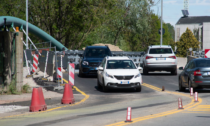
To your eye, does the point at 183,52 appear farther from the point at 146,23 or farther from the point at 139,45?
the point at 146,23

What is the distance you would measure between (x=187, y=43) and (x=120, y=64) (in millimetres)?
101086

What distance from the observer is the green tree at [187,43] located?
117m

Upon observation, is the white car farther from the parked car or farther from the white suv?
the white suv

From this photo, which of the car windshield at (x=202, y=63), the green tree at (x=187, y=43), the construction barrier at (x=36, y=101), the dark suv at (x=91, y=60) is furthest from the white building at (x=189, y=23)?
the construction barrier at (x=36, y=101)

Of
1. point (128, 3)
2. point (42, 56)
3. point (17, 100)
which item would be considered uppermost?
point (128, 3)

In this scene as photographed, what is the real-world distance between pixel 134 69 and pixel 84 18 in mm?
25249

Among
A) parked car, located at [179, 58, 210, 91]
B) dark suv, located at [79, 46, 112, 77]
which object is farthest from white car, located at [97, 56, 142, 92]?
dark suv, located at [79, 46, 112, 77]

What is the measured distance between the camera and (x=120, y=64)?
1862 cm

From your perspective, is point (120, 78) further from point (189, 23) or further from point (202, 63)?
point (189, 23)

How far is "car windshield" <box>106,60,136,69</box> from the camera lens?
60.4 feet

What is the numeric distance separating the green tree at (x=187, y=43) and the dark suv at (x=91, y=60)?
9328cm

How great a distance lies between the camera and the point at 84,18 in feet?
139

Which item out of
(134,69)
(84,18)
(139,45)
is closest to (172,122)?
(134,69)

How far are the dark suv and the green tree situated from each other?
93.3 m
